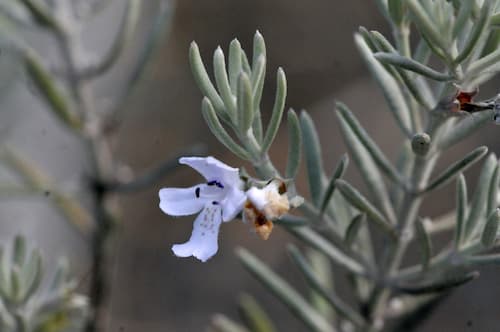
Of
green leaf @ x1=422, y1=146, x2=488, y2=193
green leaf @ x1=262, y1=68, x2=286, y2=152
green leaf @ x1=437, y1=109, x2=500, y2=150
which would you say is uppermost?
green leaf @ x1=262, y1=68, x2=286, y2=152

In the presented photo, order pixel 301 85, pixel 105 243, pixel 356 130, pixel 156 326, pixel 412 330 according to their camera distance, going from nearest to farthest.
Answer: pixel 356 130, pixel 412 330, pixel 105 243, pixel 156 326, pixel 301 85

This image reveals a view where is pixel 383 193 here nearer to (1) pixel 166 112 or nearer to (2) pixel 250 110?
(2) pixel 250 110

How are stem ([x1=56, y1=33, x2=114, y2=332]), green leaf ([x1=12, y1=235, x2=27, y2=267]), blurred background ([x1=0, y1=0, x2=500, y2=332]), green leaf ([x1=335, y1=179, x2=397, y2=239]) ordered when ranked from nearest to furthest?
green leaf ([x1=335, y1=179, x2=397, y2=239]) → green leaf ([x1=12, y1=235, x2=27, y2=267]) → stem ([x1=56, y1=33, x2=114, y2=332]) → blurred background ([x1=0, y1=0, x2=500, y2=332])

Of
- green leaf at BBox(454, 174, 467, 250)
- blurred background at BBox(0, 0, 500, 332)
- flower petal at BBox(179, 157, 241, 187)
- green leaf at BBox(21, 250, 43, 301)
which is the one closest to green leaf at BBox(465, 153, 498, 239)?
green leaf at BBox(454, 174, 467, 250)

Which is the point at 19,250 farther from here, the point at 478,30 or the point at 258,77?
the point at 478,30

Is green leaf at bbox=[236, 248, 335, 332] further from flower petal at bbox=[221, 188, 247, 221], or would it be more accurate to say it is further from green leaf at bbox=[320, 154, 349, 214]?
flower petal at bbox=[221, 188, 247, 221]

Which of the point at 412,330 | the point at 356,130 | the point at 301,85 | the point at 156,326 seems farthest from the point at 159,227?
the point at 356,130

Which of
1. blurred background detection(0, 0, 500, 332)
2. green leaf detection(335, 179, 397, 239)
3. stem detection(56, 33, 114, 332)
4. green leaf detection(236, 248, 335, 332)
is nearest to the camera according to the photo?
green leaf detection(335, 179, 397, 239)

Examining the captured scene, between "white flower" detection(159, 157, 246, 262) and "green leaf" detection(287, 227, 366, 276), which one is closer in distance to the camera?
"white flower" detection(159, 157, 246, 262)

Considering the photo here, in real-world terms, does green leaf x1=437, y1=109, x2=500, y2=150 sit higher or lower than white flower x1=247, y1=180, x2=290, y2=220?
lower
